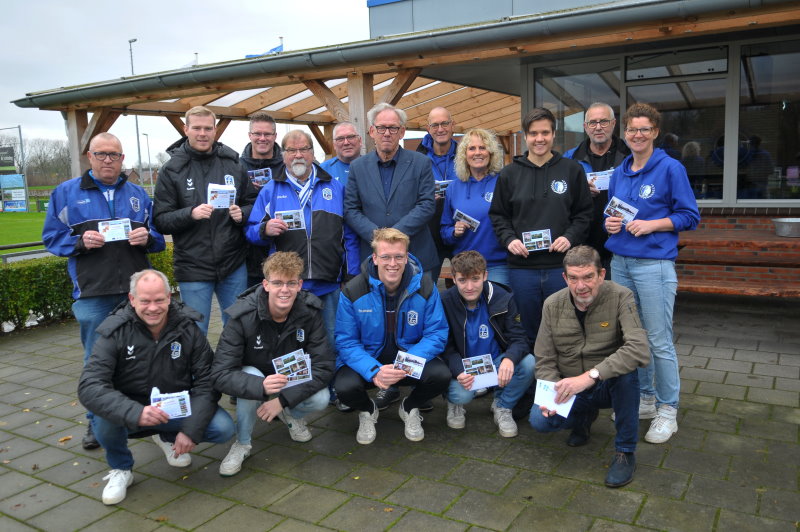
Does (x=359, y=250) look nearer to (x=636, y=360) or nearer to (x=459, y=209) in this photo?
Result: (x=459, y=209)

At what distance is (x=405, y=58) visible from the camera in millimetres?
6695

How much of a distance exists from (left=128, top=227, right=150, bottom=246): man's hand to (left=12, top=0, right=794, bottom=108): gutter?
11.8 feet

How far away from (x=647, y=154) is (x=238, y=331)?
2.64 meters

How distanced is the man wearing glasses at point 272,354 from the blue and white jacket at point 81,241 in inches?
32.8

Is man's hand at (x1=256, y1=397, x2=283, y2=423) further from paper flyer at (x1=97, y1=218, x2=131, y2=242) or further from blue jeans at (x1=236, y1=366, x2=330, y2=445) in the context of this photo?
paper flyer at (x1=97, y1=218, x2=131, y2=242)

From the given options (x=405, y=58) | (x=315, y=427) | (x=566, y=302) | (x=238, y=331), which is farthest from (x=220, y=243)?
(x=405, y=58)

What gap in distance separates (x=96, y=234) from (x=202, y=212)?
63 cm

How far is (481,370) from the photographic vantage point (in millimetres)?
3912

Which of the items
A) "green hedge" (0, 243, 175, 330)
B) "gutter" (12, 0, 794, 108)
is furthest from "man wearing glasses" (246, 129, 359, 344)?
"green hedge" (0, 243, 175, 330)

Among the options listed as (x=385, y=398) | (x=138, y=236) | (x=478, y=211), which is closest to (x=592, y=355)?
(x=478, y=211)

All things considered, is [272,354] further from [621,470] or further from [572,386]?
[621,470]

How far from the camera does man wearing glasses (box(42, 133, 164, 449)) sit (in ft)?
12.6

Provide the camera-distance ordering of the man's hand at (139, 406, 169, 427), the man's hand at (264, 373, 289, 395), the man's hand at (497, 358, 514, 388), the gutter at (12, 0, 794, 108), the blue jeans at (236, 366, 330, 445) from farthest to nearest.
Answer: the gutter at (12, 0, 794, 108)
the man's hand at (497, 358, 514, 388)
the blue jeans at (236, 366, 330, 445)
the man's hand at (264, 373, 289, 395)
the man's hand at (139, 406, 169, 427)

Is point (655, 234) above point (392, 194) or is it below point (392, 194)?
below
